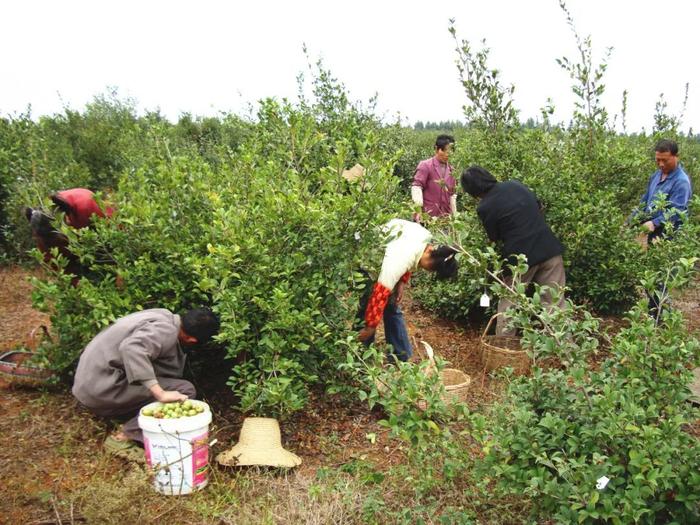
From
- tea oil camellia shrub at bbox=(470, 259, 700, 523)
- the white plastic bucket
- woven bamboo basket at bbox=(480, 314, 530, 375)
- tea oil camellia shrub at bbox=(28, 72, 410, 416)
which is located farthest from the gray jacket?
woven bamboo basket at bbox=(480, 314, 530, 375)

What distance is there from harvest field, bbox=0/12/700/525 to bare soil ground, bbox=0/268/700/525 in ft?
0.05

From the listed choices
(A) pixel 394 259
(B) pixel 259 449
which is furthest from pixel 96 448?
(A) pixel 394 259

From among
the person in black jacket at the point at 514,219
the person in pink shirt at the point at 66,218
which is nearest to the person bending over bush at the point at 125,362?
the person in pink shirt at the point at 66,218

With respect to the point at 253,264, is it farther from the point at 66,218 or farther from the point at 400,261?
the point at 66,218

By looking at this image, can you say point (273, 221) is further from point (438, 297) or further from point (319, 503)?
point (438, 297)

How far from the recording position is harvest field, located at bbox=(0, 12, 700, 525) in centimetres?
250

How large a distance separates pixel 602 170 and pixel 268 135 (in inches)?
135

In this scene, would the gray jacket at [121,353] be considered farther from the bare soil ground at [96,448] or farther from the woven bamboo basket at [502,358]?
the woven bamboo basket at [502,358]

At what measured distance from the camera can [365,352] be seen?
396cm

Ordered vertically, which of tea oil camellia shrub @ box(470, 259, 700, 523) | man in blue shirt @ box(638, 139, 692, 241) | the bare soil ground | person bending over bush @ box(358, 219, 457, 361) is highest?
man in blue shirt @ box(638, 139, 692, 241)

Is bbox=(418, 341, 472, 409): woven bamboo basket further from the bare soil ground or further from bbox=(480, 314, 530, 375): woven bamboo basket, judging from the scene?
bbox=(480, 314, 530, 375): woven bamboo basket

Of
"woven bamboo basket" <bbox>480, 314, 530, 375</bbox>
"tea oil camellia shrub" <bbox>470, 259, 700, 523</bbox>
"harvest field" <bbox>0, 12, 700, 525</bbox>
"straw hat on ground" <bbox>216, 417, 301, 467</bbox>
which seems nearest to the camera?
"tea oil camellia shrub" <bbox>470, 259, 700, 523</bbox>

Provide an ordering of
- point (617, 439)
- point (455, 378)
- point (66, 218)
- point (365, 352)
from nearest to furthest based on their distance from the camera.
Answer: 1. point (617, 439)
2. point (365, 352)
3. point (66, 218)
4. point (455, 378)

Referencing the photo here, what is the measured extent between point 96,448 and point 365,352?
1.91 meters
